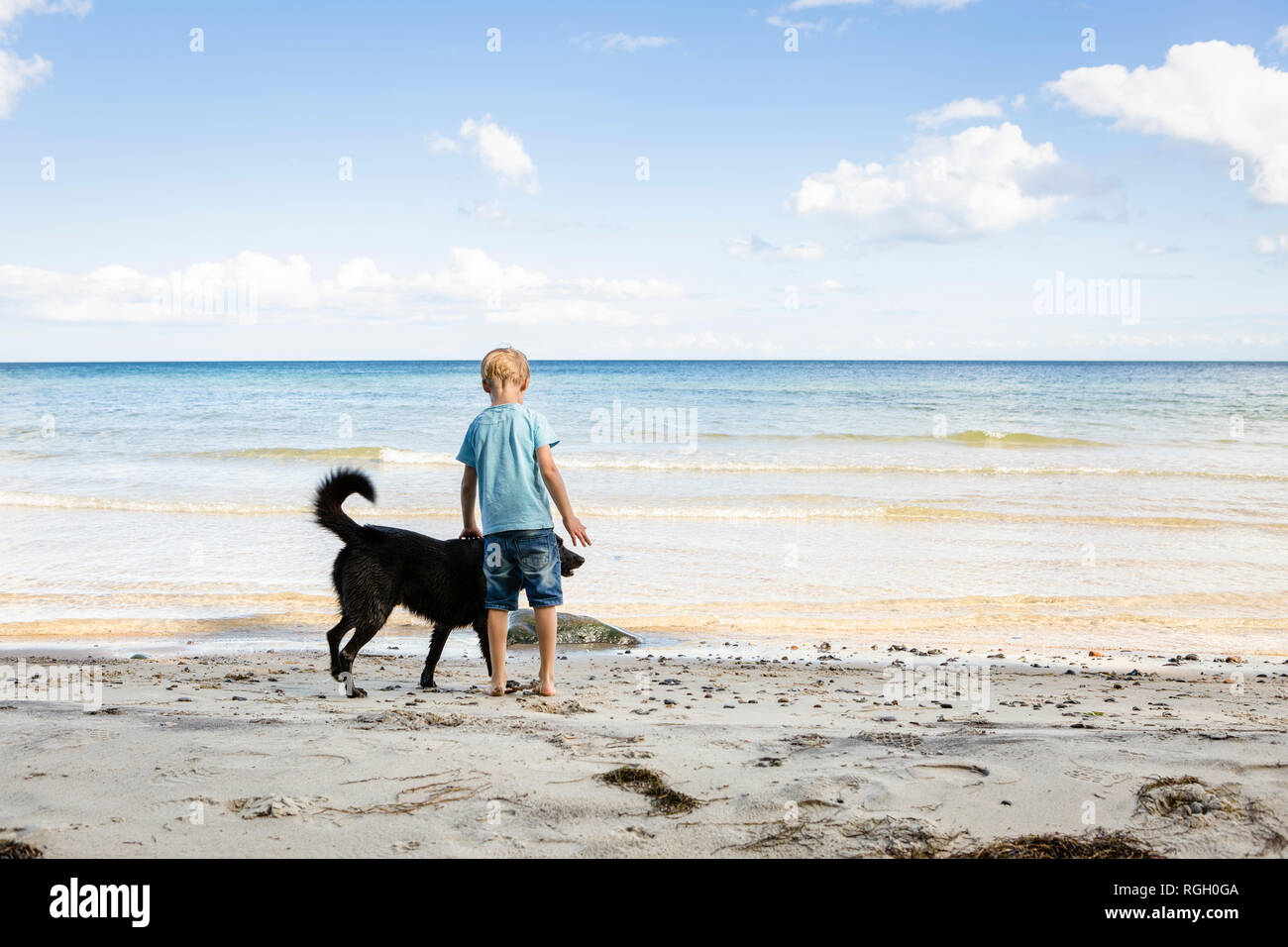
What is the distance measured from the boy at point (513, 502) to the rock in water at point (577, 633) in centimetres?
227

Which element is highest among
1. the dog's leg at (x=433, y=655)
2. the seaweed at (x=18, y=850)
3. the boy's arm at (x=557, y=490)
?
the boy's arm at (x=557, y=490)

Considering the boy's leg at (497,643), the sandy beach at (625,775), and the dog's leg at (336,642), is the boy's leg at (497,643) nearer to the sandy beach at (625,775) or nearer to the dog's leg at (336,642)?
the sandy beach at (625,775)

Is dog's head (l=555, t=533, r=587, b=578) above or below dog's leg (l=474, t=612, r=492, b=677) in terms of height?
above

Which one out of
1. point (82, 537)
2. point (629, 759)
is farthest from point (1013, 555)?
point (82, 537)

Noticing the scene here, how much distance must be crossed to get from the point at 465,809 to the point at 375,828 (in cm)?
30

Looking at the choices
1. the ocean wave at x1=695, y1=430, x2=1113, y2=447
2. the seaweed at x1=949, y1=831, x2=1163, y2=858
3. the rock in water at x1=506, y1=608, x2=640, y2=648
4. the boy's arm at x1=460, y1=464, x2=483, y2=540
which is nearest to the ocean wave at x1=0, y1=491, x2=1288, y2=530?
the rock in water at x1=506, y1=608, x2=640, y2=648

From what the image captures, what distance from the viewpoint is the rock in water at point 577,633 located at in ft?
24.0

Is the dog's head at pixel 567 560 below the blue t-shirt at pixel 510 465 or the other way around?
below

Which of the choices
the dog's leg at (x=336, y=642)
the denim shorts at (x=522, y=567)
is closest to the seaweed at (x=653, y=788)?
the denim shorts at (x=522, y=567)

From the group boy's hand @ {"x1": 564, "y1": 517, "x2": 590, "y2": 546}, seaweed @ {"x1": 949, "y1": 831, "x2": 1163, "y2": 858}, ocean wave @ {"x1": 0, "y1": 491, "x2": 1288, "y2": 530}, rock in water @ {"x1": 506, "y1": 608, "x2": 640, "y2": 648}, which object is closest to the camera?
seaweed @ {"x1": 949, "y1": 831, "x2": 1163, "y2": 858}

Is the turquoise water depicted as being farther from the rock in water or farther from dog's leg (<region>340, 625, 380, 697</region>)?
dog's leg (<region>340, 625, 380, 697</region>)

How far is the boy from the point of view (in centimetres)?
487

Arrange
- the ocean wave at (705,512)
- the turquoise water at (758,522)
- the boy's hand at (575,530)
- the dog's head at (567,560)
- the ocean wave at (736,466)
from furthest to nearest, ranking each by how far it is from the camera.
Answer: the ocean wave at (736,466), the ocean wave at (705,512), the turquoise water at (758,522), the dog's head at (567,560), the boy's hand at (575,530)
